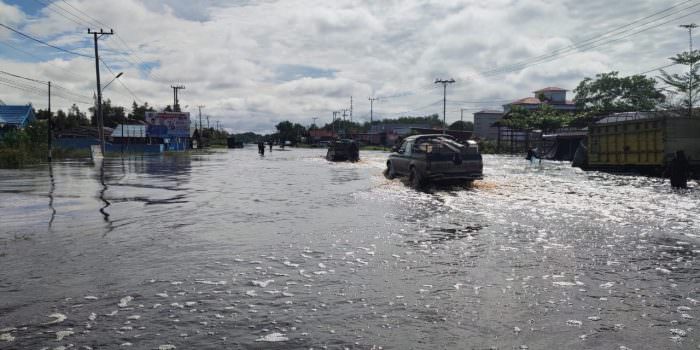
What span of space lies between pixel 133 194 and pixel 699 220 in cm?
1334

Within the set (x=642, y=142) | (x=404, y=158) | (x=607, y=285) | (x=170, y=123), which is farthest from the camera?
(x=170, y=123)

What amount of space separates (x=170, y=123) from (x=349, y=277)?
264 feet

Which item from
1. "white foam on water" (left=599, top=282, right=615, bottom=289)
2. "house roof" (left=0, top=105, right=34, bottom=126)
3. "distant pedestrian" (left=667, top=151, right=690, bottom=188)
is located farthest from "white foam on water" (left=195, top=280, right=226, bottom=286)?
"house roof" (left=0, top=105, right=34, bottom=126)

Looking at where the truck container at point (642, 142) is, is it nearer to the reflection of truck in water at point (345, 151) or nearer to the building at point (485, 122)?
the reflection of truck in water at point (345, 151)

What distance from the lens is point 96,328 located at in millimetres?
3840

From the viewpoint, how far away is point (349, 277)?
5375 millimetres

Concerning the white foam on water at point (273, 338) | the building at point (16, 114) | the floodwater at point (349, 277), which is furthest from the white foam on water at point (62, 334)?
the building at point (16, 114)

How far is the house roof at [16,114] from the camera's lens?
183 ft

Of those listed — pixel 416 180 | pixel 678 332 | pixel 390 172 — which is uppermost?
pixel 390 172

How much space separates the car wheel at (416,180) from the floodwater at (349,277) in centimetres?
468

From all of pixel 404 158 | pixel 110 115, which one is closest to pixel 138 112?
pixel 110 115

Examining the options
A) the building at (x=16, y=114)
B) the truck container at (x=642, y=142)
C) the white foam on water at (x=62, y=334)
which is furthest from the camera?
the building at (x=16, y=114)

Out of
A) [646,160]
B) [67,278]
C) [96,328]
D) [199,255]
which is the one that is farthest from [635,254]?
[646,160]

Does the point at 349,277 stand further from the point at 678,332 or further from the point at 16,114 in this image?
the point at 16,114
